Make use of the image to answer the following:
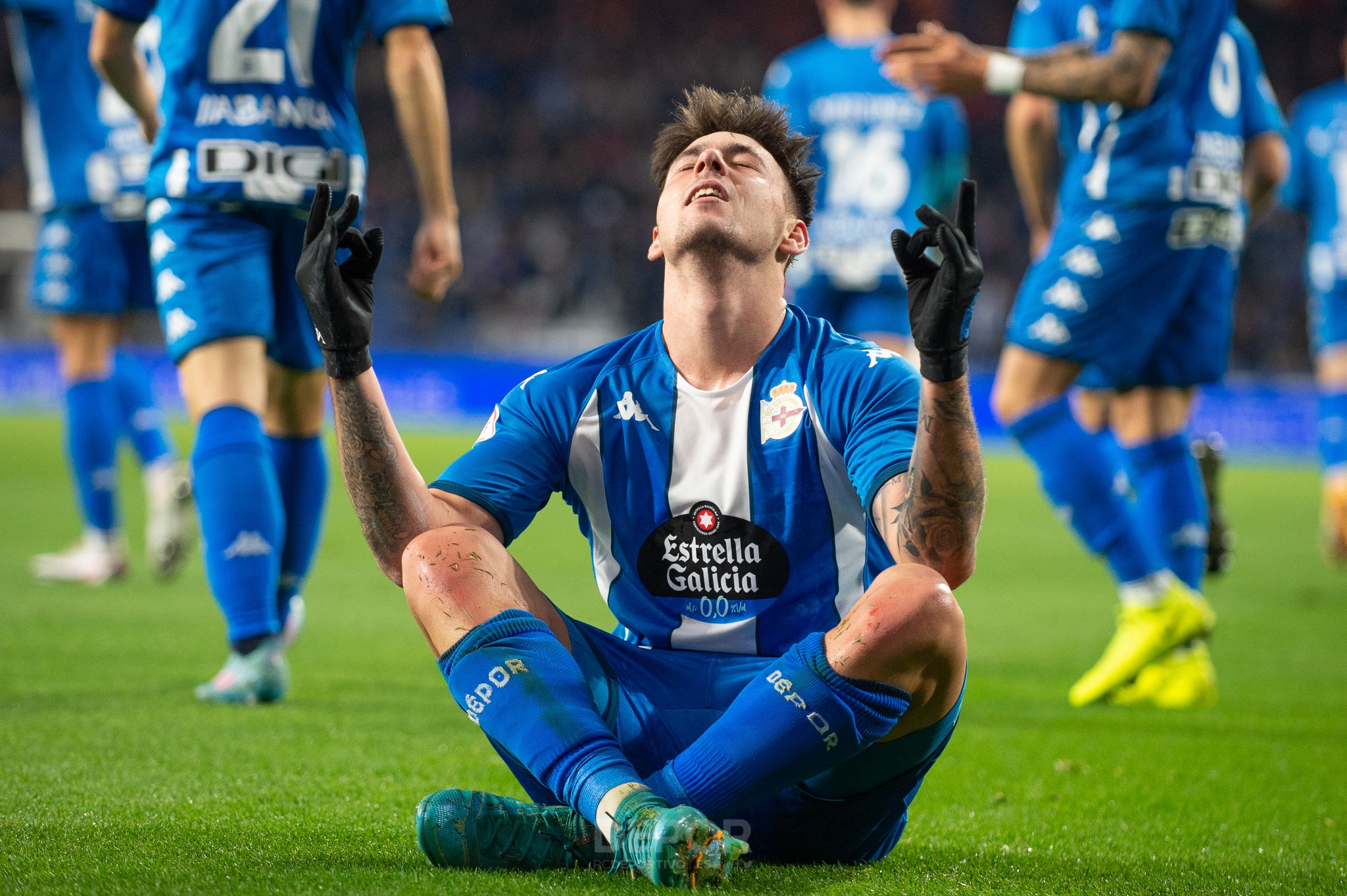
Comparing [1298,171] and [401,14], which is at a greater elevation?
[401,14]

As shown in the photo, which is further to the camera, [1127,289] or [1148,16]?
[1127,289]

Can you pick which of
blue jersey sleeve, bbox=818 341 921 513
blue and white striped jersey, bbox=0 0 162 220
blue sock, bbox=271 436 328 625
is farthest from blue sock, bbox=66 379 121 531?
blue jersey sleeve, bbox=818 341 921 513

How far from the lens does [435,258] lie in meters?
3.70

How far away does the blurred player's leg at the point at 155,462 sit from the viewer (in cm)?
567

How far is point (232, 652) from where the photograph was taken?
3420mm

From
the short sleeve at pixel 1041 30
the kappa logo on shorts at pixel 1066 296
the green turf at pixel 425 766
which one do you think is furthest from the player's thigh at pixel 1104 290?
the green turf at pixel 425 766

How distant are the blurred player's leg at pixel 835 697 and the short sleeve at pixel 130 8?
107 inches

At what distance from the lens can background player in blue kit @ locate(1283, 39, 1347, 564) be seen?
7.41 metres

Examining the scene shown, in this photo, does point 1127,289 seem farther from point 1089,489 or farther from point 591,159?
point 591,159

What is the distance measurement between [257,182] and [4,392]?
1470 centimetres

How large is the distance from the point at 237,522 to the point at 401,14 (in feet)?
4.45

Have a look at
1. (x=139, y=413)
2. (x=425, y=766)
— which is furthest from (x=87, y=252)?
(x=425, y=766)

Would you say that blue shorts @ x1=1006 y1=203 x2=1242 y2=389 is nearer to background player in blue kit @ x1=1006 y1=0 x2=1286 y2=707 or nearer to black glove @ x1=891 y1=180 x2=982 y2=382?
background player in blue kit @ x1=1006 y1=0 x2=1286 y2=707

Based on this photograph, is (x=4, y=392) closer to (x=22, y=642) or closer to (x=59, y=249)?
(x=59, y=249)
